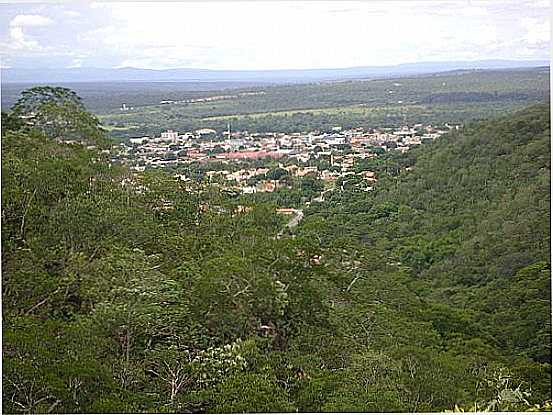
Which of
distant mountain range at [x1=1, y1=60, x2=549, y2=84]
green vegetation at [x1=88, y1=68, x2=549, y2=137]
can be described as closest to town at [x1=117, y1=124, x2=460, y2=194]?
green vegetation at [x1=88, y1=68, x2=549, y2=137]

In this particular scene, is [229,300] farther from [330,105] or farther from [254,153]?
[330,105]

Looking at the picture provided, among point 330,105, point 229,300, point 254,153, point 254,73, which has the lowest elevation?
point 229,300

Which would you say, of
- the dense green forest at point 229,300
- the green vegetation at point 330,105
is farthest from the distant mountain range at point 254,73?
the dense green forest at point 229,300

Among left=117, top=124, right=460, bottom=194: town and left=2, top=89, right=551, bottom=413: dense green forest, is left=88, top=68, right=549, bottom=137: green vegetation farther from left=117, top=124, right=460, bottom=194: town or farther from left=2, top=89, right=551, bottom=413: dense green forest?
left=2, top=89, right=551, bottom=413: dense green forest

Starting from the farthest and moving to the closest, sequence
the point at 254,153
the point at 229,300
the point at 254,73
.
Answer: the point at 254,153, the point at 254,73, the point at 229,300

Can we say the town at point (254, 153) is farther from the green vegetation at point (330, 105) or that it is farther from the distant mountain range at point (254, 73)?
the distant mountain range at point (254, 73)

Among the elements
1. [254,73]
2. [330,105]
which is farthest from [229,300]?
[330,105]
